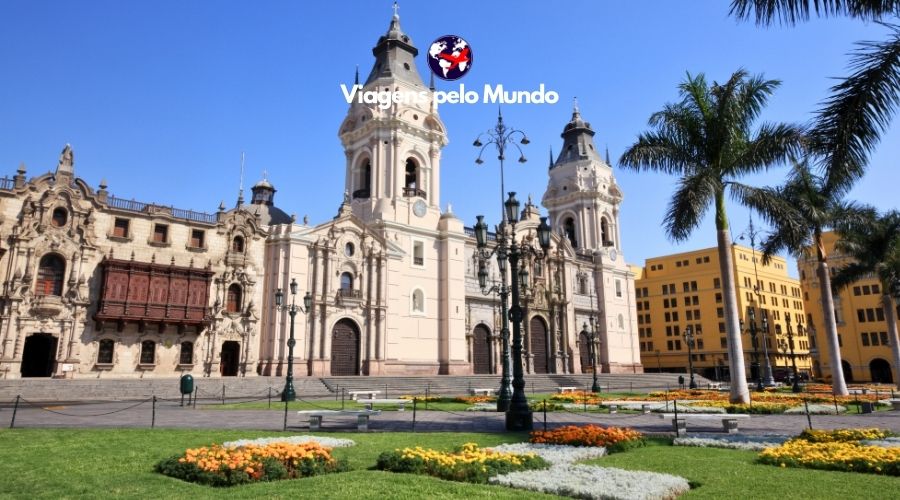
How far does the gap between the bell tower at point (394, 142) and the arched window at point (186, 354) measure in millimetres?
15708

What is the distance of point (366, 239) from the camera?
136ft

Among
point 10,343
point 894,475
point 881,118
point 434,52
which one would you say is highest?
point 434,52

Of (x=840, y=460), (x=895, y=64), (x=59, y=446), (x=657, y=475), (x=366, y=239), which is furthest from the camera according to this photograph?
(x=366, y=239)

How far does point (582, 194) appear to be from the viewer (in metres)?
59.2

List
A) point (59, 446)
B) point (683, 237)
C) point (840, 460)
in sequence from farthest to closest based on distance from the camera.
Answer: point (683, 237), point (59, 446), point (840, 460)

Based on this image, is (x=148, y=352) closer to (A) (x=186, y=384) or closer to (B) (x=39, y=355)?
(B) (x=39, y=355)

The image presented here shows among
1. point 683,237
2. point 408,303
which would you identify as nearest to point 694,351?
point 408,303

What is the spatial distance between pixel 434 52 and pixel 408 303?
779 inches

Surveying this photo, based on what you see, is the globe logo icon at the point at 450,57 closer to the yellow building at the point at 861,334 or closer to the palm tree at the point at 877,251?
the palm tree at the point at 877,251

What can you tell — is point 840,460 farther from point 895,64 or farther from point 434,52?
point 434,52

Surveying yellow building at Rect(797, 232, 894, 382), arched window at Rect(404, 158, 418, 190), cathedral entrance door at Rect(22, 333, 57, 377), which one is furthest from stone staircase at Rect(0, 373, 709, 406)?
yellow building at Rect(797, 232, 894, 382)

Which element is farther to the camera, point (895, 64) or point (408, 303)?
point (408, 303)

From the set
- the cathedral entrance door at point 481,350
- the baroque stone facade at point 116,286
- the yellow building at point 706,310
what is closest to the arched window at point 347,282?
Result: the baroque stone facade at point 116,286

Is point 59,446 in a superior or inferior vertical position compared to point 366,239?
inferior
